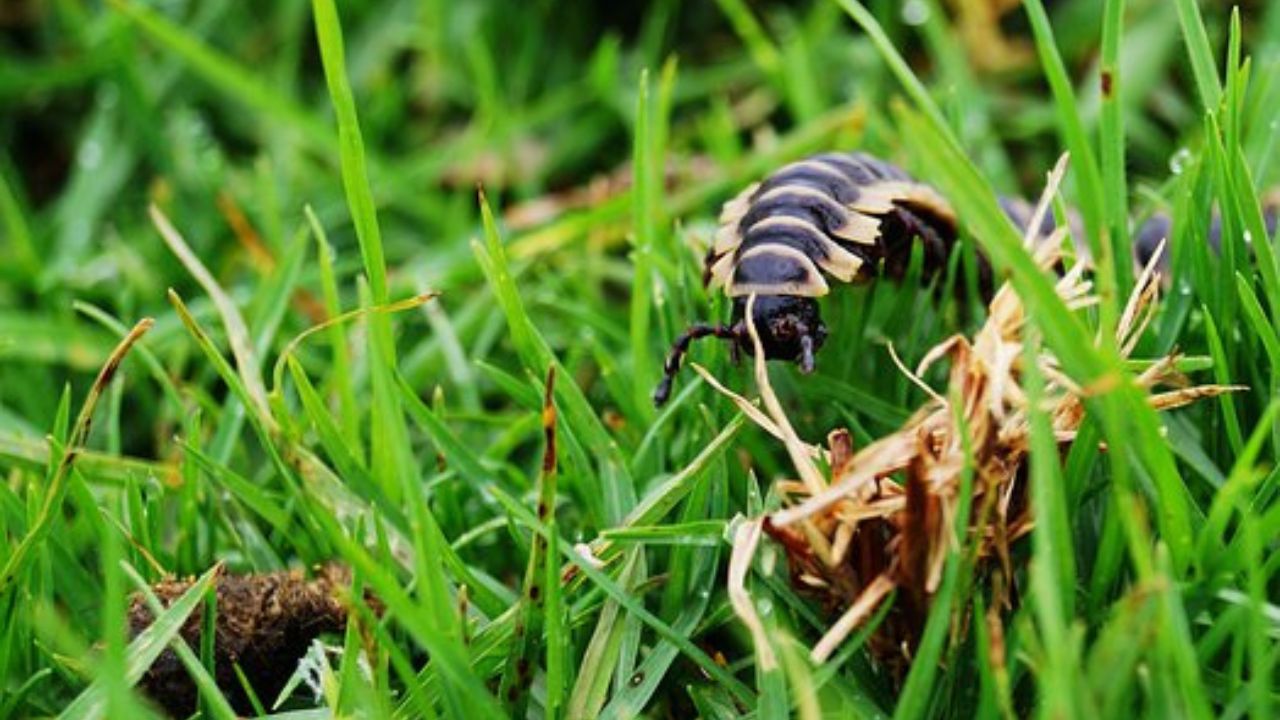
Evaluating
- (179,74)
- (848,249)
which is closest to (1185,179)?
(848,249)

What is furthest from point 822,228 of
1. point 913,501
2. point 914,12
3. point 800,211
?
point 914,12

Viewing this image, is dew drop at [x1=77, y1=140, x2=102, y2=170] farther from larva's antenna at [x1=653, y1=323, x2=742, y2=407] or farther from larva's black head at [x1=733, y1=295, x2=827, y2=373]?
larva's black head at [x1=733, y1=295, x2=827, y2=373]

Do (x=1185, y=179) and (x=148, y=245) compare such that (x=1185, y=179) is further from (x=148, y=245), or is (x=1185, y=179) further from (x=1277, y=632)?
(x=148, y=245)

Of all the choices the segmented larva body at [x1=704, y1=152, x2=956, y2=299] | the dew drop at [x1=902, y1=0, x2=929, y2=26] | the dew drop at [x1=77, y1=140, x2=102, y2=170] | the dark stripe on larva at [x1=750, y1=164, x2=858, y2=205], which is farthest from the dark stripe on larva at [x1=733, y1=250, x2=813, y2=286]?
the dew drop at [x1=77, y1=140, x2=102, y2=170]

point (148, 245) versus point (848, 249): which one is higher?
point (848, 249)

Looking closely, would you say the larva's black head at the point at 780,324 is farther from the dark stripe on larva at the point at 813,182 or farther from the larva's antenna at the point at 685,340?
the dark stripe on larva at the point at 813,182

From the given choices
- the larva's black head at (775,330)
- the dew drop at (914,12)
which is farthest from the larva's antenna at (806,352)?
the dew drop at (914,12)

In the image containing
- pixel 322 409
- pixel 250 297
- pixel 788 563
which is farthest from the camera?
pixel 250 297

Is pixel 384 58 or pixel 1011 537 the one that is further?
pixel 384 58

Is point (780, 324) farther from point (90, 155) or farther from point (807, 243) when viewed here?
point (90, 155)
